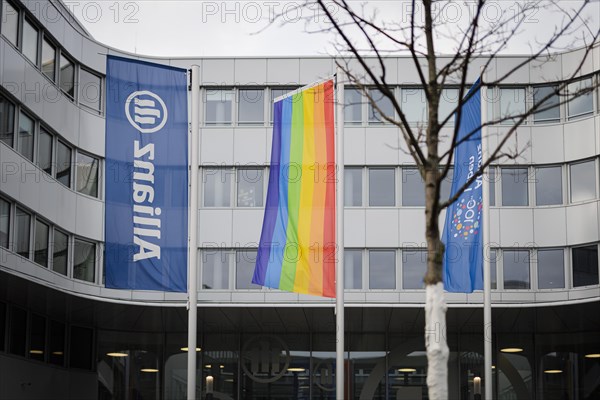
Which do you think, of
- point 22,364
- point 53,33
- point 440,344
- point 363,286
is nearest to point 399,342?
point 363,286

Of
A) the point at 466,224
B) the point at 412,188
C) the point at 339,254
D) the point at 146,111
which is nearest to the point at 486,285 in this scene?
the point at 466,224

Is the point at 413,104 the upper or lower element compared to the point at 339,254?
upper

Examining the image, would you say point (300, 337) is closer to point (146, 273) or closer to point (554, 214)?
point (554, 214)

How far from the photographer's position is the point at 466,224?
91.4 feet

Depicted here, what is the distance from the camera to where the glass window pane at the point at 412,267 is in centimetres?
3425

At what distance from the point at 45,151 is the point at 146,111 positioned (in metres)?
8.57

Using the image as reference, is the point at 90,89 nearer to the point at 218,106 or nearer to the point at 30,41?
the point at 218,106

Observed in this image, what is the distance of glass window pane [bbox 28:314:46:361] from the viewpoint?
108 ft

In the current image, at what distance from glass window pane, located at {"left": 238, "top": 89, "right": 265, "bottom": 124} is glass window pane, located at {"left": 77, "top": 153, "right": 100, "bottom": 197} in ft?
16.7

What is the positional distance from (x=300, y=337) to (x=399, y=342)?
343 cm

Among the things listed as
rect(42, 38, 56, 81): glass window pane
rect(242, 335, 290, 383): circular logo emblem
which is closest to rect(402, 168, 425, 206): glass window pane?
rect(242, 335, 290, 383): circular logo emblem

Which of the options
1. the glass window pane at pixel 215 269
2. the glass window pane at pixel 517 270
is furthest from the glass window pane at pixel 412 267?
the glass window pane at pixel 215 269

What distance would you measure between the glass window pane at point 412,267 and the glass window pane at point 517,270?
8.81 ft

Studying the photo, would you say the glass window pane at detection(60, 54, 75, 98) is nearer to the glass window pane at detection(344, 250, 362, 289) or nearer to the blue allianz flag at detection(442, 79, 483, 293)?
the glass window pane at detection(344, 250, 362, 289)
